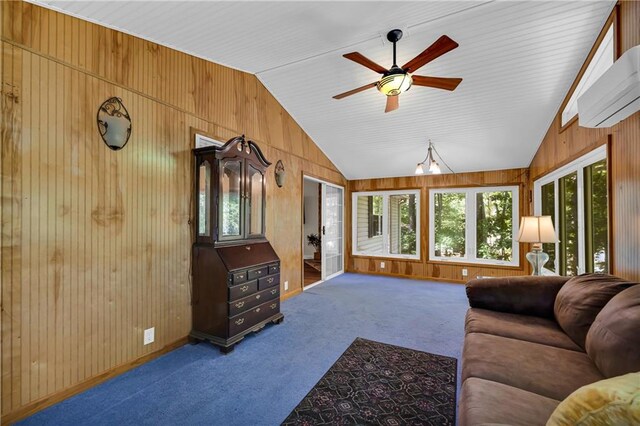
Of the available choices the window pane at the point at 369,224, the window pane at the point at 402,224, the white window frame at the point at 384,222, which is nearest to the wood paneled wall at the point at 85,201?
the white window frame at the point at 384,222

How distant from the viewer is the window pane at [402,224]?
6000 mm

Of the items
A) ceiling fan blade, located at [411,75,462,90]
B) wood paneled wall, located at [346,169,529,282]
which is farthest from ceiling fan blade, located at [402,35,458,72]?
wood paneled wall, located at [346,169,529,282]

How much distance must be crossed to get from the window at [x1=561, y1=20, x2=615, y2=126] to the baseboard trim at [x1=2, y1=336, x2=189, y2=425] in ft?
15.1

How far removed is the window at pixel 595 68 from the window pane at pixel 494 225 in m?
2.20

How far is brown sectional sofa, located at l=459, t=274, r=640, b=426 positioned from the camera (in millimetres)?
1160

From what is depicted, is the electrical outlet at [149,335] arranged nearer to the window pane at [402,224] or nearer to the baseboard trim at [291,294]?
the baseboard trim at [291,294]

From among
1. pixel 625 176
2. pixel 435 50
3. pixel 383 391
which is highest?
pixel 435 50

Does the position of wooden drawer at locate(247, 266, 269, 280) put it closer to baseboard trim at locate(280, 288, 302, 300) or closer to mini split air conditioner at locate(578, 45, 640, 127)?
baseboard trim at locate(280, 288, 302, 300)

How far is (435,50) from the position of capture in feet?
6.69

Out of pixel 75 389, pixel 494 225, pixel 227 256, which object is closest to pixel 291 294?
pixel 227 256

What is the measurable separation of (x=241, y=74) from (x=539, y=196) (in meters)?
4.99

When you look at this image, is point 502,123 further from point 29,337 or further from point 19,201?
point 29,337

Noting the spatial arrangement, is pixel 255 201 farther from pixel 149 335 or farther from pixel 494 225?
pixel 494 225

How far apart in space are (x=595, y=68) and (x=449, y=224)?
3.43 meters
